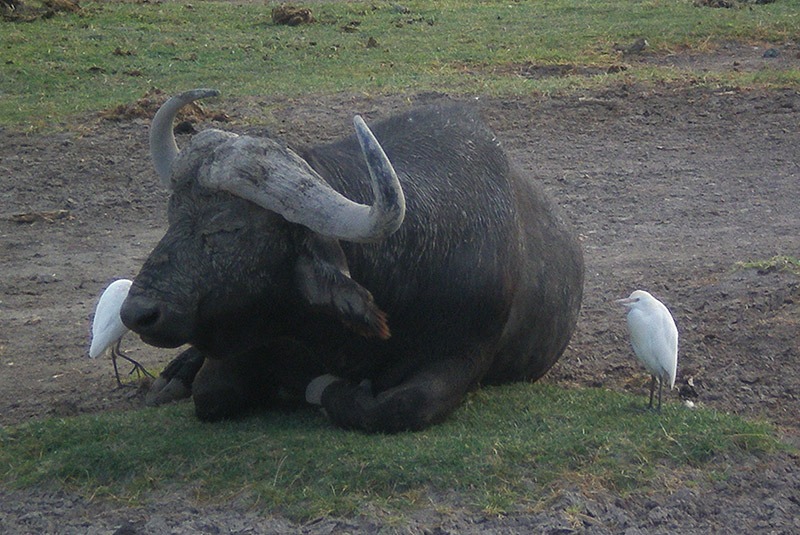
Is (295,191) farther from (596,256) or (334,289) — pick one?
(596,256)

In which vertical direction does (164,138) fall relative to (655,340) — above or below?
above

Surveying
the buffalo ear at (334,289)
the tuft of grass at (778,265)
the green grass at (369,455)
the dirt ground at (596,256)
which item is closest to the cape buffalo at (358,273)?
the buffalo ear at (334,289)

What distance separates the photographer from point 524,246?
6000mm

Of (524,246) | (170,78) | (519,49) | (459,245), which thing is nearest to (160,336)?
(459,245)

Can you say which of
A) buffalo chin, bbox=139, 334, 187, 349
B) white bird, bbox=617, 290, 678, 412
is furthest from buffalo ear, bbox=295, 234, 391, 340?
white bird, bbox=617, 290, 678, 412

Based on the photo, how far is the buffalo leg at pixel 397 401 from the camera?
5.27 metres

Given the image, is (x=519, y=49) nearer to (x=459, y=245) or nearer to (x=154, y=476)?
(x=459, y=245)

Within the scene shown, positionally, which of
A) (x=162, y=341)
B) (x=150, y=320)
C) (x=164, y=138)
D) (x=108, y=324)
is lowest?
(x=108, y=324)

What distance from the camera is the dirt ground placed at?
188 inches

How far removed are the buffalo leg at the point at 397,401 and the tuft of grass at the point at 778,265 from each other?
304cm

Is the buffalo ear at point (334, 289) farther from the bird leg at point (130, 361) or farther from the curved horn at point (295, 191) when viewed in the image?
the bird leg at point (130, 361)

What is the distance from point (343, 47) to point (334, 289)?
449 inches

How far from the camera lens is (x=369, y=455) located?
497cm

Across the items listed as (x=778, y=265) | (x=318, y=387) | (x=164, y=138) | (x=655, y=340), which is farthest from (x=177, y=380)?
(x=778, y=265)
